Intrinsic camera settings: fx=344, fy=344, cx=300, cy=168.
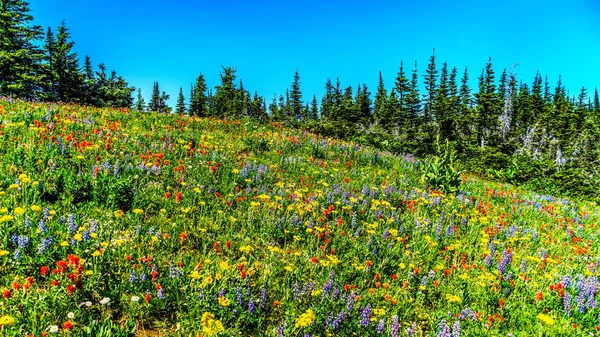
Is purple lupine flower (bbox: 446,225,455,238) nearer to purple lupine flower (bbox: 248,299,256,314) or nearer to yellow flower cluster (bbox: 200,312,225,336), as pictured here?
purple lupine flower (bbox: 248,299,256,314)

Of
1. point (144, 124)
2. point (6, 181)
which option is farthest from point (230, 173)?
point (144, 124)

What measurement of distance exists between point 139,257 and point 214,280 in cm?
95

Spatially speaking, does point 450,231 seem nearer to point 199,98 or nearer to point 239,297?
point 239,297

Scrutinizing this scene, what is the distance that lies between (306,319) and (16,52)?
44.3 metres

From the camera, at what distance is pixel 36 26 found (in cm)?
3953

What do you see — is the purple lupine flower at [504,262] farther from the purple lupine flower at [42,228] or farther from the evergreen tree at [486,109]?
the evergreen tree at [486,109]

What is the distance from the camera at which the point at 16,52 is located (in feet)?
114

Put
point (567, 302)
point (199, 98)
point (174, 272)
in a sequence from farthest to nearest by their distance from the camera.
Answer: point (199, 98), point (567, 302), point (174, 272)

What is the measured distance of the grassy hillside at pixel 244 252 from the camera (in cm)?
369

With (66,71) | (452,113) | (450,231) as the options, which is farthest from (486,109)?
(66,71)

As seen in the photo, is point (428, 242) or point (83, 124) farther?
point (83, 124)

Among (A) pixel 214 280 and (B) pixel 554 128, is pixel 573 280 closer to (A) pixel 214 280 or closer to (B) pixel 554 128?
(A) pixel 214 280

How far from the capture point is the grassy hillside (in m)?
3.69

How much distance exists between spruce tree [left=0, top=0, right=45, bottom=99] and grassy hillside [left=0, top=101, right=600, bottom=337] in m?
33.8
